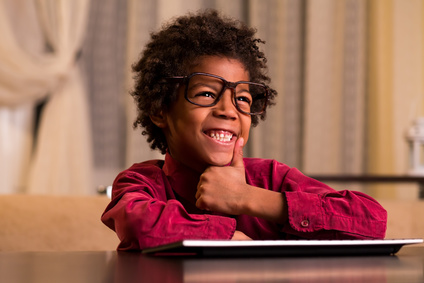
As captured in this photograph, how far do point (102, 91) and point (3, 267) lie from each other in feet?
8.81

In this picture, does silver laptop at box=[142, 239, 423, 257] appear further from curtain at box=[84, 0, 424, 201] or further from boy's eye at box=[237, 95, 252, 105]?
curtain at box=[84, 0, 424, 201]

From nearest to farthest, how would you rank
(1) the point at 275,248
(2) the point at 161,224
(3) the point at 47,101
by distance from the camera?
(1) the point at 275,248
(2) the point at 161,224
(3) the point at 47,101

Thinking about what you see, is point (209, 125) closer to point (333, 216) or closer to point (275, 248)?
point (333, 216)

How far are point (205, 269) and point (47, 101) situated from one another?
2.76 meters

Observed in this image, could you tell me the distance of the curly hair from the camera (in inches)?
47.0

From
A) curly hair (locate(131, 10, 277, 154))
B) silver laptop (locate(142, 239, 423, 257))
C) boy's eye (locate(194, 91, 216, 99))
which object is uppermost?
curly hair (locate(131, 10, 277, 154))

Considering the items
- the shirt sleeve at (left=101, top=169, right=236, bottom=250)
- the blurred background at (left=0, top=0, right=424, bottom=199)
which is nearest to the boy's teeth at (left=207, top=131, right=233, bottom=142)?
the shirt sleeve at (left=101, top=169, right=236, bottom=250)

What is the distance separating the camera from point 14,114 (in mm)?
3199

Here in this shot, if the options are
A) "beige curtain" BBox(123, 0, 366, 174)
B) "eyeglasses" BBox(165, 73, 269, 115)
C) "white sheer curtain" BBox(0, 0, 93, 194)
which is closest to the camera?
"eyeglasses" BBox(165, 73, 269, 115)

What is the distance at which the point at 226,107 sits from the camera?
1122mm

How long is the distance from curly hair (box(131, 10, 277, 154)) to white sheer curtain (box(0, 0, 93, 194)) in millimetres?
1923

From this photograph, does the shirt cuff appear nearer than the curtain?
Yes

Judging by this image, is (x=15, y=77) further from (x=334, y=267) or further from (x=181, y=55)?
(x=334, y=267)

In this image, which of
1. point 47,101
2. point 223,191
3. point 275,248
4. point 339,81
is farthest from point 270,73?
point 275,248
